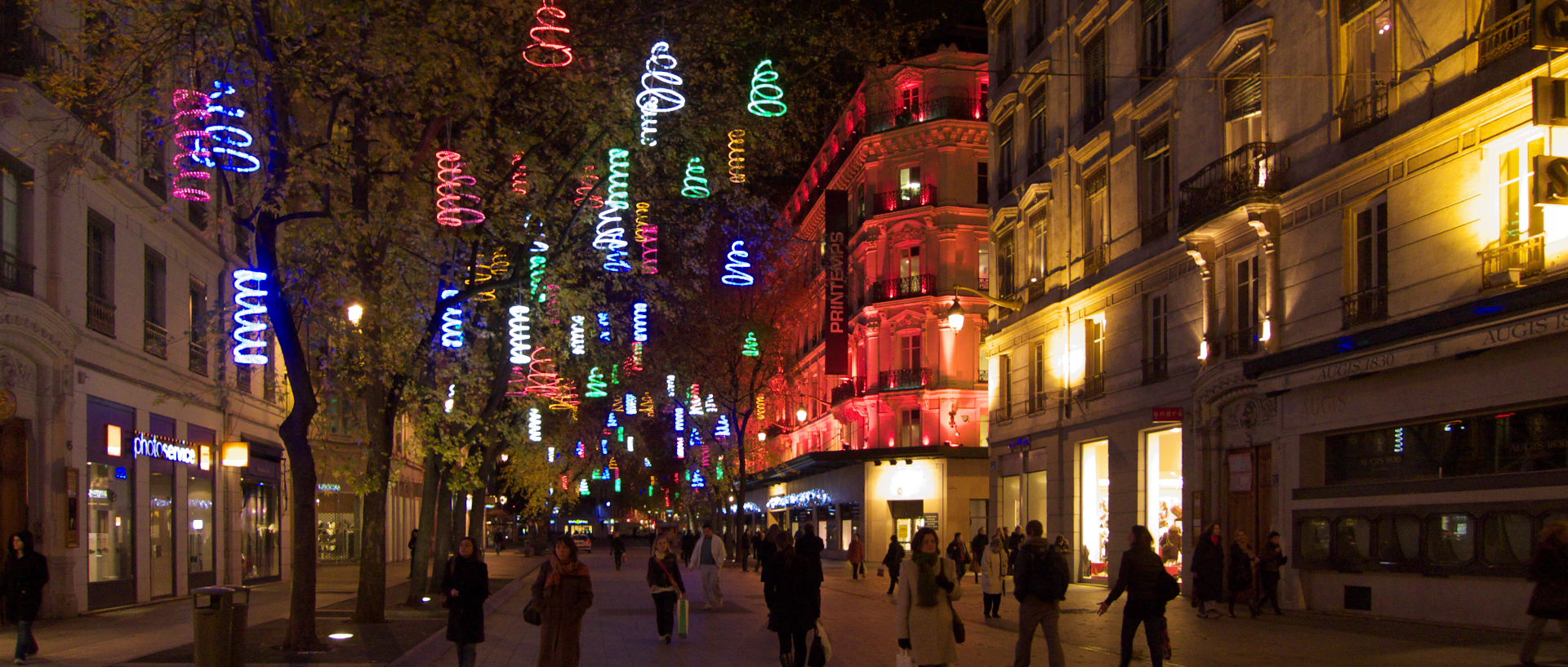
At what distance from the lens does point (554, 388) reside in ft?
89.1

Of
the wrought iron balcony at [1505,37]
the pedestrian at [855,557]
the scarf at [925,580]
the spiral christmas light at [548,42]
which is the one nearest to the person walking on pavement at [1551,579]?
the scarf at [925,580]

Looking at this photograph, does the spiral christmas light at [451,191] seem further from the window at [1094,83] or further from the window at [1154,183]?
the window at [1094,83]

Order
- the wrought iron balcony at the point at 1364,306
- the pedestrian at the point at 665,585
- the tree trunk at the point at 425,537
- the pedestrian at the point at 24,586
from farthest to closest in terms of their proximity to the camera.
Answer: the tree trunk at the point at 425,537
the wrought iron balcony at the point at 1364,306
the pedestrian at the point at 665,585
the pedestrian at the point at 24,586

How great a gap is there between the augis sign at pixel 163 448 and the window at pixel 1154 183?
68.4ft

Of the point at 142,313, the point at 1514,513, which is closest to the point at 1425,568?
the point at 1514,513

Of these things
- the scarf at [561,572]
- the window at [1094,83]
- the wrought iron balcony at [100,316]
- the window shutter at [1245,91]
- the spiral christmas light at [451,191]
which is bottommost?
the scarf at [561,572]

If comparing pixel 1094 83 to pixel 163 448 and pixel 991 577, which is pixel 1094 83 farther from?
pixel 163 448

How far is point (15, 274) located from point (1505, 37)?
22023mm

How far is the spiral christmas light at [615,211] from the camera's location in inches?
763

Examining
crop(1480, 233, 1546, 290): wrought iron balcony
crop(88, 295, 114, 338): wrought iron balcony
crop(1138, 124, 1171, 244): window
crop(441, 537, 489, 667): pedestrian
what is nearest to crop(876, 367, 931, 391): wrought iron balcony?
crop(1138, 124, 1171, 244): window

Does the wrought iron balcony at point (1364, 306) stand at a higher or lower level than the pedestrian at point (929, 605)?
higher

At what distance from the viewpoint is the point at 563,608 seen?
12859 mm

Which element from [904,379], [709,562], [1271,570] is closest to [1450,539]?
[1271,570]

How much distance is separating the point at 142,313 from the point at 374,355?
9.89m
